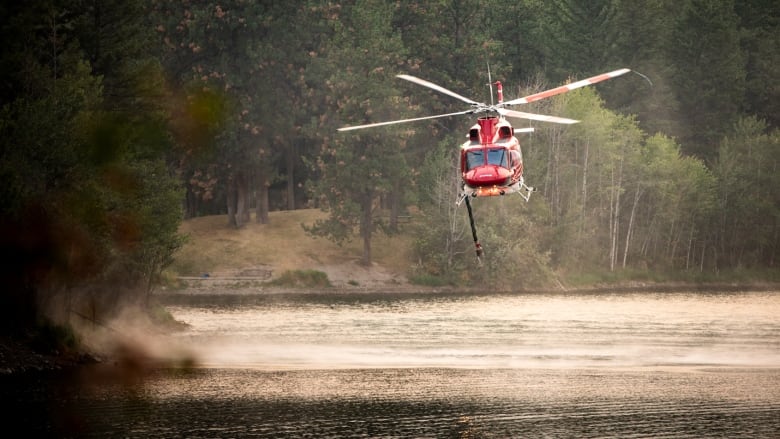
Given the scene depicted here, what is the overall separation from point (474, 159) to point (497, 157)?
874 mm

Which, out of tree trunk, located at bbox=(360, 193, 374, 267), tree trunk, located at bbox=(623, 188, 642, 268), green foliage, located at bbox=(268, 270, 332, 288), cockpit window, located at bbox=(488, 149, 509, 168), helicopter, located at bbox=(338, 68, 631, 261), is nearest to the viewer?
helicopter, located at bbox=(338, 68, 631, 261)

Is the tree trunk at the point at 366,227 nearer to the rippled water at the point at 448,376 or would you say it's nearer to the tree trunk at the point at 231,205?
the tree trunk at the point at 231,205

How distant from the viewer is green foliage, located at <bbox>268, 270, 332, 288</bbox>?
107938mm

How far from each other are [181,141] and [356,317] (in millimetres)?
21328

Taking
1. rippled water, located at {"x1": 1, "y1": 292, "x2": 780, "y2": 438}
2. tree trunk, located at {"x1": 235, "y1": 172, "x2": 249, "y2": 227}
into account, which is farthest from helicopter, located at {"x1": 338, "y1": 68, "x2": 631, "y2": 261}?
tree trunk, located at {"x1": 235, "y1": 172, "x2": 249, "y2": 227}

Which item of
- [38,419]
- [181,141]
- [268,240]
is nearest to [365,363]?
[38,419]

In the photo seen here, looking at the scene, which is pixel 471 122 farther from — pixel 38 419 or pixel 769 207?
pixel 38 419

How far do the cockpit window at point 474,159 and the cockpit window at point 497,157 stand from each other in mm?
302

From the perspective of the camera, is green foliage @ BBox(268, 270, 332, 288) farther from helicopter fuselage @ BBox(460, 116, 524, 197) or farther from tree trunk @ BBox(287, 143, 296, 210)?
helicopter fuselage @ BBox(460, 116, 524, 197)

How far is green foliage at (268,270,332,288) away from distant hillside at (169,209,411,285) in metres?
0.87

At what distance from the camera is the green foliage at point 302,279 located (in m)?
108

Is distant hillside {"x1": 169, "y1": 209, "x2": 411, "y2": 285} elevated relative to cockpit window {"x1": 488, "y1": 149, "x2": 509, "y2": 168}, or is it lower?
lower

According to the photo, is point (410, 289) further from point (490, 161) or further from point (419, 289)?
point (490, 161)

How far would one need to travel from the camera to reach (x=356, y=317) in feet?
281
